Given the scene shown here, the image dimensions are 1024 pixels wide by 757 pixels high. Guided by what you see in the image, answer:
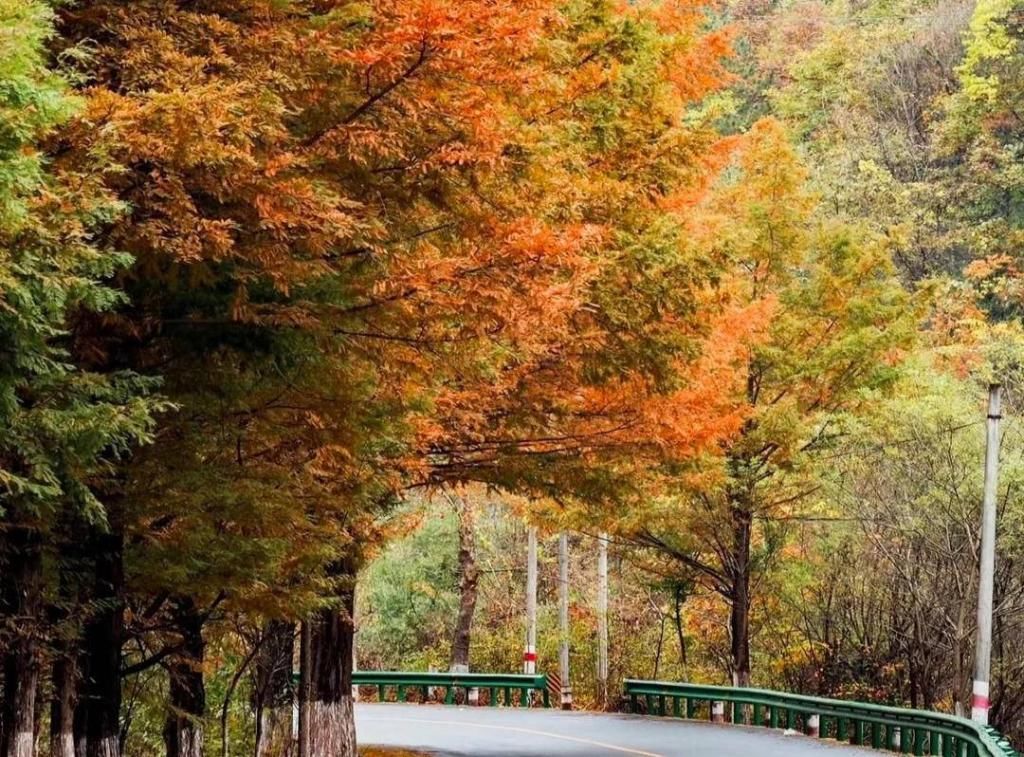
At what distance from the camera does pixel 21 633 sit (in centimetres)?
995

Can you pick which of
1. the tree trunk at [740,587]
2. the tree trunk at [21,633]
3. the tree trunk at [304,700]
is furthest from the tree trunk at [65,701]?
the tree trunk at [740,587]

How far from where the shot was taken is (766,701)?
26.1 m

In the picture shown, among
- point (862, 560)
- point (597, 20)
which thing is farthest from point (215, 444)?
point (862, 560)

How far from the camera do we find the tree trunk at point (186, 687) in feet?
52.4

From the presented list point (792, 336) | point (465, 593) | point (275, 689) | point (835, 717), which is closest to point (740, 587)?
point (835, 717)

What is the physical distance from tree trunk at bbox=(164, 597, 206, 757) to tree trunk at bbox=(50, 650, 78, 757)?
258cm

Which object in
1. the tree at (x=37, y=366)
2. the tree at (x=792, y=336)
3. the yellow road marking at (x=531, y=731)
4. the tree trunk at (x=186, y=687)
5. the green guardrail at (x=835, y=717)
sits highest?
the tree at (x=792, y=336)

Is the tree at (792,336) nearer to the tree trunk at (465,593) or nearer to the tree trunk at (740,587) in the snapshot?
the tree trunk at (740,587)

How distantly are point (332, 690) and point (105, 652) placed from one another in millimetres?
8499

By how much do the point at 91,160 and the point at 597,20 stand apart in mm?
8295

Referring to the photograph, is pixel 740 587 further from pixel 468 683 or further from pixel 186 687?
pixel 186 687

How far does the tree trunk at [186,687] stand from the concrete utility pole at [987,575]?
10.4 meters

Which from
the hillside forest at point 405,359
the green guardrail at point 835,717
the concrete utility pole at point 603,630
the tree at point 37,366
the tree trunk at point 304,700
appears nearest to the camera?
the tree at point 37,366

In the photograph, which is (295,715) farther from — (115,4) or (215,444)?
(115,4)
